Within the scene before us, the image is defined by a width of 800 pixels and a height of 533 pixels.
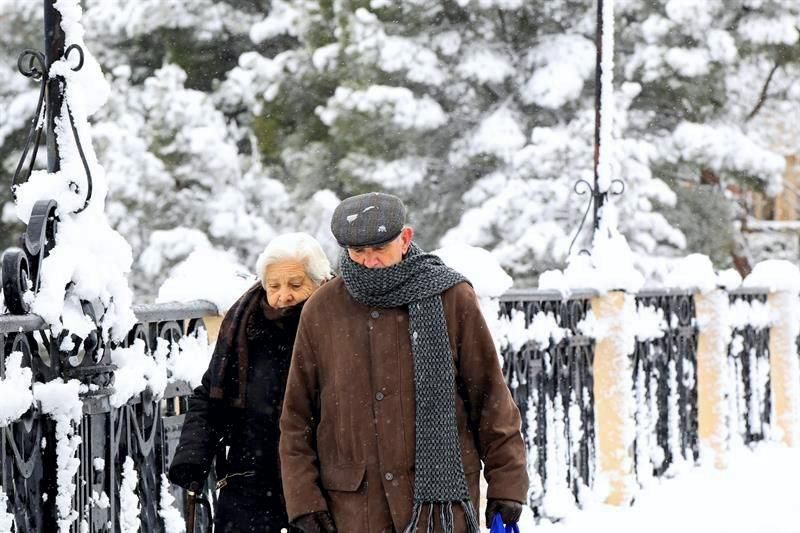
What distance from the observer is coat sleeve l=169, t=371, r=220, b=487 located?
407cm

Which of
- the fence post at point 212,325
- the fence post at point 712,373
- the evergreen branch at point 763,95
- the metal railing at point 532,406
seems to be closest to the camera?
the metal railing at point 532,406

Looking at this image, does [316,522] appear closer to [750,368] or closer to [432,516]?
[432,516]

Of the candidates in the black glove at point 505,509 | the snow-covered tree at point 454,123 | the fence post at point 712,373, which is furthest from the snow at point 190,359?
the snow-covered tree at point 454,123

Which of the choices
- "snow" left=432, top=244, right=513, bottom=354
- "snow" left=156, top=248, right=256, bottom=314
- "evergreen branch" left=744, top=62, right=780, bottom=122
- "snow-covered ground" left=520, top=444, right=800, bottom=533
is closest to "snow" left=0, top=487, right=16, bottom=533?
"snow" left=156, top=248, right=256, bottom=314

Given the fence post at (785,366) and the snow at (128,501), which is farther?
the fence post at (785,366)

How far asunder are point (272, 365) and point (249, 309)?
19 cm

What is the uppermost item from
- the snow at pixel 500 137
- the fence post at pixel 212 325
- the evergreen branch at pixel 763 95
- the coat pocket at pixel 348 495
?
the evergreen branch at pixel 763 95

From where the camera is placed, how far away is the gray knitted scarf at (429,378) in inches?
139

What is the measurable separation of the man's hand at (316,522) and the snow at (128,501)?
1.02 meters

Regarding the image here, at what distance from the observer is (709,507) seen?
7980 millimetres

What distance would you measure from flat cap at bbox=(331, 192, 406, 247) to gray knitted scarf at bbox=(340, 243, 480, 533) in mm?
82

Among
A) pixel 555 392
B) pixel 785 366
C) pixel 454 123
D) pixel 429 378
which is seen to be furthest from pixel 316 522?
pixel 454 123

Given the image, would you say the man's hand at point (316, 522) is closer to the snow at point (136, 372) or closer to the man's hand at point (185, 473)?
the man's hand at point (185, 473)

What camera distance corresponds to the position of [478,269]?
251 inches
